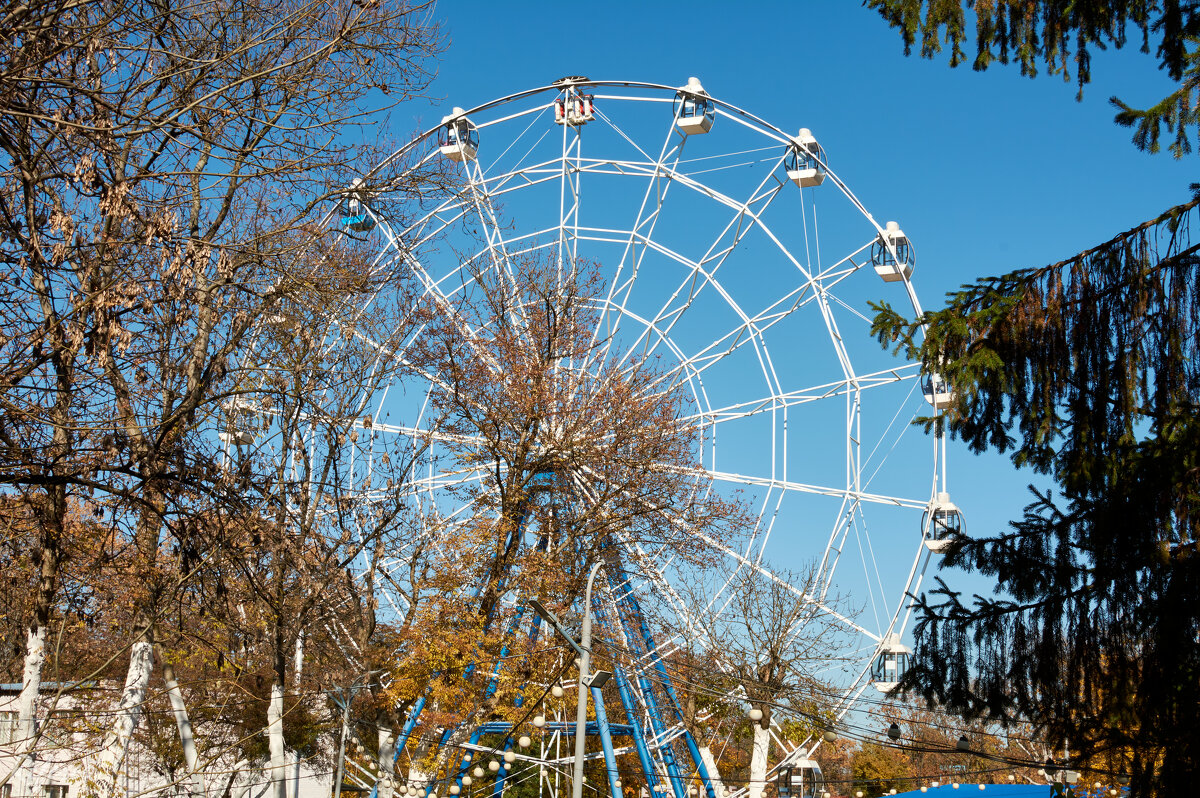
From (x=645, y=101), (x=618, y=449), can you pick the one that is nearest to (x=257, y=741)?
(x=618, y=449)

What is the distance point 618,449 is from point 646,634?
13.8 ft

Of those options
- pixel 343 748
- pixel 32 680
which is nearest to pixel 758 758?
pixel 343 748

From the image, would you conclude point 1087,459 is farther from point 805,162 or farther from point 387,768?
point 805,162

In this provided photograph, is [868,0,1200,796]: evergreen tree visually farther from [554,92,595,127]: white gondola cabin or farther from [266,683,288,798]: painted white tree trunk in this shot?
[554,92,595,127]: white gondola cabin

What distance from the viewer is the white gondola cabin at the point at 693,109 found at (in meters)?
25.4

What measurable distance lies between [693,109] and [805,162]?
2.95 metres

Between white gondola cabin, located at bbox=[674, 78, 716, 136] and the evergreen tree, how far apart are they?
1596 centimetres

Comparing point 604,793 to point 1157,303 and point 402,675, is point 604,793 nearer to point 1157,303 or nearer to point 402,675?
point 402,675

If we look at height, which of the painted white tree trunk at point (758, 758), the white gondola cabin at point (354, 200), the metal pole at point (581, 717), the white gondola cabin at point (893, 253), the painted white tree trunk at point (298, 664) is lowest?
the painted white tree trunk at point (758, 758)

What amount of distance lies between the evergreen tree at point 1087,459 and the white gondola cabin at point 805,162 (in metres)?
16.6

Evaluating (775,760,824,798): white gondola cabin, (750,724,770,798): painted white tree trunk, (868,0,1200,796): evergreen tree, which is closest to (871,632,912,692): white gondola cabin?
(750,724,770,798): painted white tree trunk

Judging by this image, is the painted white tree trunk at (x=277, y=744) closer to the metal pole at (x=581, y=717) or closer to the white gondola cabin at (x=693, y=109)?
the metal pole at (x=581, y=717)

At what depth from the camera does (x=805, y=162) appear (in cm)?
2630

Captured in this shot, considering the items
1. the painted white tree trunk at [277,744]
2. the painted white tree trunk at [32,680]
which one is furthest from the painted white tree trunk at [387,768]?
the painted white tree trunk at [32,680]
